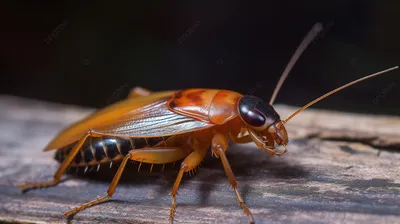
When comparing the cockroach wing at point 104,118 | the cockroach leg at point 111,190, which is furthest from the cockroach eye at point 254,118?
the cockroach leg at point 111,190

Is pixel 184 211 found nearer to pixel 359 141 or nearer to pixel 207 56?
pixel 359 141

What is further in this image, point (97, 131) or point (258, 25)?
point (258, 25)

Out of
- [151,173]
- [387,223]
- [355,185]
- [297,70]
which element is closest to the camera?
[387,223]

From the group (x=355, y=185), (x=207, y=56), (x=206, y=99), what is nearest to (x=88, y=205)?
(x=206, y=99)

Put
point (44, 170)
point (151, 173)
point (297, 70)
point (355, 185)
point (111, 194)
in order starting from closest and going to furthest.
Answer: point (355, 185)
point (111, 194)
point (151, 173)
point (44, 170)
point (297, 70)

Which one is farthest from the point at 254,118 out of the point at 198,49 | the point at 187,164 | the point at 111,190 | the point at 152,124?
the point at 198,49

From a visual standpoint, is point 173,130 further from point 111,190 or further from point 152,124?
point 111,190

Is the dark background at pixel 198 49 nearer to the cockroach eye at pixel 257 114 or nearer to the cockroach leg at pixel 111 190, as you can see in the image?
the cockroach eye at pixel 257 114
